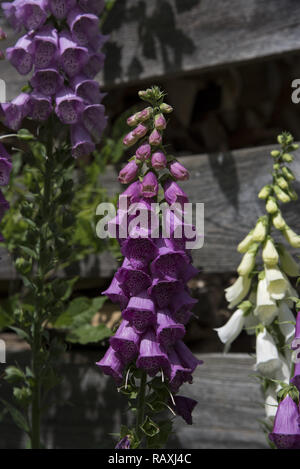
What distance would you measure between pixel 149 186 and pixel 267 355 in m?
0.42

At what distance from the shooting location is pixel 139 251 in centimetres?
105

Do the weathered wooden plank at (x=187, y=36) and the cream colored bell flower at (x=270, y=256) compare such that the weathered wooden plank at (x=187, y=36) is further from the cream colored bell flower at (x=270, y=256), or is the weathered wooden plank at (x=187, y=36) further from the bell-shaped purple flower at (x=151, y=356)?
the bell-shaped purple flower at (x=151, y=356)

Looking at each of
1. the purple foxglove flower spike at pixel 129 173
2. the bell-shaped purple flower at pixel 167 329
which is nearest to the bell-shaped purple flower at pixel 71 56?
the purple foxglove flower spike at pixel 129 173

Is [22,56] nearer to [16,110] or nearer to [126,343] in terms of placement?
[16,110]

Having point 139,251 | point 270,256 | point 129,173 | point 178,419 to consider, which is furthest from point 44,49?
point 178,419

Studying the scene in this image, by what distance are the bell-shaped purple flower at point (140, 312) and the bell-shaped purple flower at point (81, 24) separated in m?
0.61

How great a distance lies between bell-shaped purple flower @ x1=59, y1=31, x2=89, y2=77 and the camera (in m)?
1.30

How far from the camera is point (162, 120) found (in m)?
1.07

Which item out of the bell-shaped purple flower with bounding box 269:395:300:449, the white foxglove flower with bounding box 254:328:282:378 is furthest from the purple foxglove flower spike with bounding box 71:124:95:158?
the bell-shaped purple flower with bounding box 269:395:300:449

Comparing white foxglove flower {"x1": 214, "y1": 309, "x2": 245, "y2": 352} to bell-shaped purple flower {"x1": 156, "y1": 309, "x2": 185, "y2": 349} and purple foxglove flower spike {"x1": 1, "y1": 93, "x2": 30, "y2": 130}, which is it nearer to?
bell-shaped purple flower {"x1": 156, "y1": 309, "x2": 185, "y2": 349}

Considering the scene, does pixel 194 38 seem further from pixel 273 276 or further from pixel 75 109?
pixel 273 276

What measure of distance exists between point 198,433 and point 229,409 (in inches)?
4.4

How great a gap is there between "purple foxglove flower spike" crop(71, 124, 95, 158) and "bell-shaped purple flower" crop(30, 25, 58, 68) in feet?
0.47
